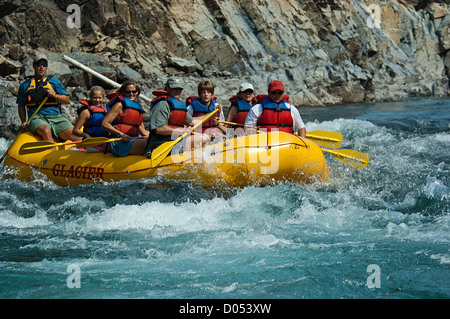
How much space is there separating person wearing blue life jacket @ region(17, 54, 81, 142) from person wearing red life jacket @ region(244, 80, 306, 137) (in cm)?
256

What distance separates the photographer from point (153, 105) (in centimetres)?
586

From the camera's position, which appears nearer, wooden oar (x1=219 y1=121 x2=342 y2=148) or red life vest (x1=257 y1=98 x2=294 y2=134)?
red life vest (x1=257 y1=98 x2=294 y2=134)

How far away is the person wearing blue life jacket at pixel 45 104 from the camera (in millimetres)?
6762

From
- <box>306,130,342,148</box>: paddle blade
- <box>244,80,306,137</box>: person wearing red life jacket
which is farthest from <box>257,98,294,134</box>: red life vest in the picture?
<box>306,130,342,148</box>: paddle blade

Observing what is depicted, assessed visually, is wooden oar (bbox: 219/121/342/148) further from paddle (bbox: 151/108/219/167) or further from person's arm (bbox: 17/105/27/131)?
person's arm (bbox: 17/105/27/131)

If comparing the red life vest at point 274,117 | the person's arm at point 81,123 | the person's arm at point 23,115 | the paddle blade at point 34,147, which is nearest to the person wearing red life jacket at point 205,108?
the red life vest at point 274,117

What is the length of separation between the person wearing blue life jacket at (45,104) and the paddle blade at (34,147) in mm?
241

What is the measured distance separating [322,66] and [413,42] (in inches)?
482

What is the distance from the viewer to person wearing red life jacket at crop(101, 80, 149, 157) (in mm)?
5801

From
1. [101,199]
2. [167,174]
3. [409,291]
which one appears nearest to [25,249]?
[101,199]

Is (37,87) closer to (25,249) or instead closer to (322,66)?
(25,249)

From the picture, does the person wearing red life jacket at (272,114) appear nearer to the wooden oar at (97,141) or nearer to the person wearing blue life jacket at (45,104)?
the wooden oar at (97,141)

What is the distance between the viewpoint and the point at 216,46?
18.9 meters

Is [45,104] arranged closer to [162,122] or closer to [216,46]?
[162,122]
